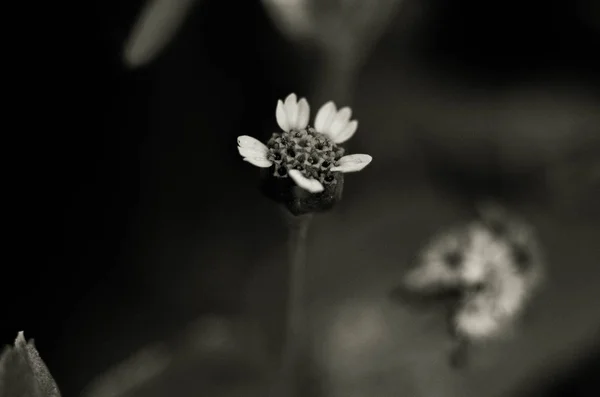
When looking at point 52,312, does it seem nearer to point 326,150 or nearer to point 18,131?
point 18,131

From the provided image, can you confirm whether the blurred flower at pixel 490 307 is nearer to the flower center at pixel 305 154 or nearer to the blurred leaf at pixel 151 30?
the flower center at pixel 305 154

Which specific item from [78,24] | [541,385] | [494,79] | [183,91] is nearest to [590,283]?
[541,385]

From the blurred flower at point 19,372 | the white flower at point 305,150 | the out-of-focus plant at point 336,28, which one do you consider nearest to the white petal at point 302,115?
the white flower at point 305,150

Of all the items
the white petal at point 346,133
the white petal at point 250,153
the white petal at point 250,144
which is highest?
the white petal at point 346,133

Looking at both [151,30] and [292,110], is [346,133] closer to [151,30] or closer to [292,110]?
[292,110]

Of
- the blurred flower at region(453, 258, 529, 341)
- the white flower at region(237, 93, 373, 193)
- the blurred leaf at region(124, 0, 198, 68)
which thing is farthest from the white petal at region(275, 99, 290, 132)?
the blurred flower at region(453, 258, 529, 341)

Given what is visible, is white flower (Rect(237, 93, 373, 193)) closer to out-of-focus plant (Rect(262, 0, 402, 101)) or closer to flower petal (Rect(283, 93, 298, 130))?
flower petal (Rect(283, 93, 298, 130))
